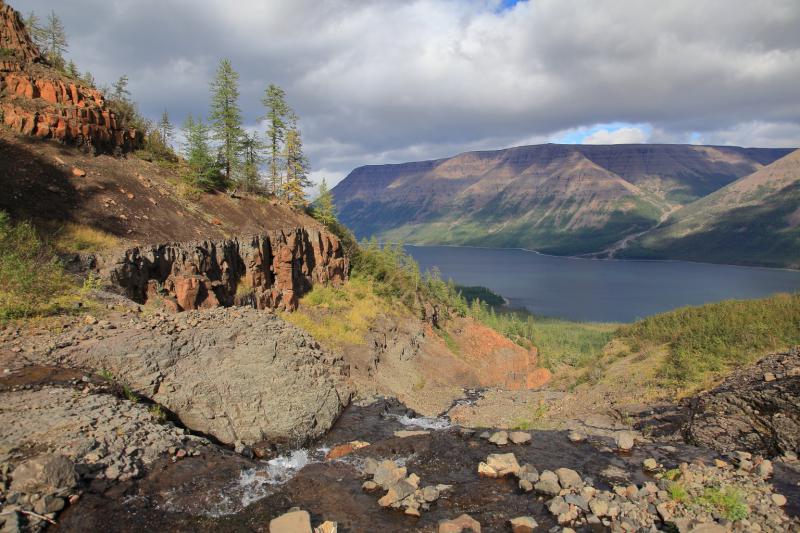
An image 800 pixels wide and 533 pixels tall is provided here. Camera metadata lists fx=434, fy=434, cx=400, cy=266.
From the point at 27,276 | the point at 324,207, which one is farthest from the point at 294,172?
the point at 27,276

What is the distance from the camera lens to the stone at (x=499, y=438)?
15695mm

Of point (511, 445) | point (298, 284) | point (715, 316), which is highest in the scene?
point (298, 284)

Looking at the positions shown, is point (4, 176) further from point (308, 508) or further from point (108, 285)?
point (308, 508)

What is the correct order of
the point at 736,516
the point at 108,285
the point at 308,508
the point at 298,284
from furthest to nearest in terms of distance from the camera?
the point at 298,284 → the point at 108,285 → the point at 308,508 → the point at 736,516

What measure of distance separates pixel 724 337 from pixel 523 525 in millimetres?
19662

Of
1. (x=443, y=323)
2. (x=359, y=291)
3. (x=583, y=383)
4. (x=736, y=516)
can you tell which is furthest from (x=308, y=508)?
(x=443, y=323)

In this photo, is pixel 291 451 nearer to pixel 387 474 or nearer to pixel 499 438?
pixel 387 474

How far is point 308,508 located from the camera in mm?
10977

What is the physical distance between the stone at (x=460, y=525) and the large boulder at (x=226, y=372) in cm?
781

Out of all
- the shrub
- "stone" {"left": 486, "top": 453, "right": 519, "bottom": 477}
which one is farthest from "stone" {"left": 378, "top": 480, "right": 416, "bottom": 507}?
the shrub

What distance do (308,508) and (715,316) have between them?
2749cm

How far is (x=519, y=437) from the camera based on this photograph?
630 inches

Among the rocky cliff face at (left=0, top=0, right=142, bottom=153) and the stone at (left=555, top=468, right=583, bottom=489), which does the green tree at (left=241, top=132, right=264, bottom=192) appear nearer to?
the rocky cliff face at (left=0, top=0, right=142, bottom=153)

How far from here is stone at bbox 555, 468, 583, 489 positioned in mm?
12188
